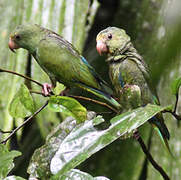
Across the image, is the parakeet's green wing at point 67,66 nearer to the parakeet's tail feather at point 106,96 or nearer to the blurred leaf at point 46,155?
the parakeet's tail feather at point 106,96

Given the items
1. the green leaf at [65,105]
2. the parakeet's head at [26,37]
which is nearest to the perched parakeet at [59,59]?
the parakeet's head at [26,37]

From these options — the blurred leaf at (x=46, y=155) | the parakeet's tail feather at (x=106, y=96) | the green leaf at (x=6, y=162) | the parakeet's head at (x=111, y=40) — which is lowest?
the blurred leaf at (x=46, y=155)

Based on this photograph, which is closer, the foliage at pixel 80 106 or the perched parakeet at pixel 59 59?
the foliage at pixel 80 106

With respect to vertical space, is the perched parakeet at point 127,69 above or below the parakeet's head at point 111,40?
below

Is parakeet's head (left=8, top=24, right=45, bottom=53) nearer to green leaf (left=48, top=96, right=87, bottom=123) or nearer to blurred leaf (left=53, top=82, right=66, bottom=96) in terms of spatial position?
blurred leaf (left=53, top=82, right=66, bottom=96)

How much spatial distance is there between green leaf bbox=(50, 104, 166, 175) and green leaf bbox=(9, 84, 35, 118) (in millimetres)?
140

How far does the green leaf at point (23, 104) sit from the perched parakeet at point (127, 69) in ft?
0.60

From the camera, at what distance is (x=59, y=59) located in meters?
0.76

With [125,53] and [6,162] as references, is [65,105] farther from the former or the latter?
[125,53]

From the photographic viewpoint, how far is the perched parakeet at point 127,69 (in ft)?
2.30

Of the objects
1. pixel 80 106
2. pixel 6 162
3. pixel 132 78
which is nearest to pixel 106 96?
pixel 132 78

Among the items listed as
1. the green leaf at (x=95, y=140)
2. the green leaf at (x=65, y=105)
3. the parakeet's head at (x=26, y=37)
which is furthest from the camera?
the parakeet's head at (x=26, y=37)

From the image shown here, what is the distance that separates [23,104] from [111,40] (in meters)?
0.26

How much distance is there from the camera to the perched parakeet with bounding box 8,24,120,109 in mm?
715
